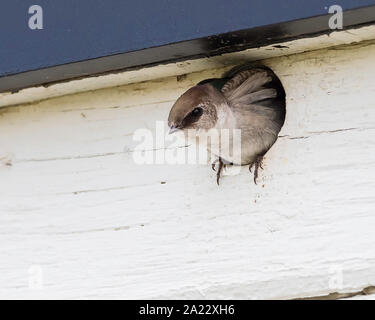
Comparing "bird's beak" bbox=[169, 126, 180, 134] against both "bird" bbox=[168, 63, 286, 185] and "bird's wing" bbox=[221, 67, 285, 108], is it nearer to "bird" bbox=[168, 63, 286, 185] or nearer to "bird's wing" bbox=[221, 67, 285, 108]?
"bird" bbox=[168, 63, 286, 185]

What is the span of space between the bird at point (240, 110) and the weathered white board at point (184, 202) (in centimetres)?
4

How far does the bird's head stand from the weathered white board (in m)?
0.04

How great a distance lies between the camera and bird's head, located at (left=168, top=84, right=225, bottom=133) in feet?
5.84

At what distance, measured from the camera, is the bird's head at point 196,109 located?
178cm

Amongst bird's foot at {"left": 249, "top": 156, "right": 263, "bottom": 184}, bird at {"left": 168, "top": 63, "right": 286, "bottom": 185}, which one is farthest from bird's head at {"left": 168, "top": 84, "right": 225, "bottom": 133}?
bird's foot at {"left": 249, "top": 156, "right": 263, "bottom": 184}

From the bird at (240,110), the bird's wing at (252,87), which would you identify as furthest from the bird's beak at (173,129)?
the bird's wing at (252,87)

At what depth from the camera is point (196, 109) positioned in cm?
184

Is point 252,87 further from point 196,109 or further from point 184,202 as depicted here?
point 184,202

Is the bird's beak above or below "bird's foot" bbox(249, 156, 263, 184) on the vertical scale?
above

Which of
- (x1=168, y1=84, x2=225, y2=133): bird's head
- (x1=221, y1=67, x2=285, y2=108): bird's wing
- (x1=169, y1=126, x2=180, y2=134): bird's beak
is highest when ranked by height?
(x1=221, y1=67, x2=285, y2=108): bird's wing

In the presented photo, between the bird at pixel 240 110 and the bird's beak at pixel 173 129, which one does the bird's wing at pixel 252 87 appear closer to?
the bird at pixel 240 110

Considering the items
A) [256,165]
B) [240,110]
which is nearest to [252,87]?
[240,110]

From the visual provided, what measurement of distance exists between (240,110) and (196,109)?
0.15m
